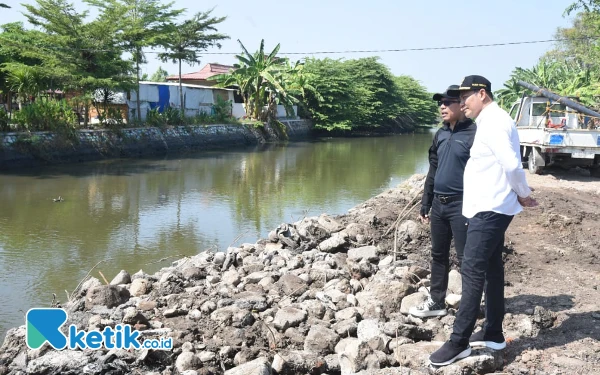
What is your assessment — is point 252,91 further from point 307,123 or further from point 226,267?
point 226,267

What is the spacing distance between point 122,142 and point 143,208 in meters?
11.7

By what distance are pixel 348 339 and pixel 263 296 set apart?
119 cm

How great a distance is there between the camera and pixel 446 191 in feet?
13.1

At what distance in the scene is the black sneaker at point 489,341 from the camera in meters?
3.64

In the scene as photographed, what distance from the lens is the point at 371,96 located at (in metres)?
48.2

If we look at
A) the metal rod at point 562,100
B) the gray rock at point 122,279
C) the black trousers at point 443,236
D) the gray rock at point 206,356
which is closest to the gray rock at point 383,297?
the black trousers at point 443,236

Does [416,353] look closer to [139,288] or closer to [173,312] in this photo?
[173,312]

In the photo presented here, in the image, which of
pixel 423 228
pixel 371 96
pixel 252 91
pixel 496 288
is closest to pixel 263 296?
pixel 496 288

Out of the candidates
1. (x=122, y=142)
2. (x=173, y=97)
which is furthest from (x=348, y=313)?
(x=173, y=97)

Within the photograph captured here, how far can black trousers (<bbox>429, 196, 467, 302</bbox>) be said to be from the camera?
3.93 metres

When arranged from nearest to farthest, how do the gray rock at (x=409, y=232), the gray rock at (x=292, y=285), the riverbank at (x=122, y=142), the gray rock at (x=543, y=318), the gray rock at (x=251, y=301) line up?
the gray rock at (x=543, y=318) → the gray rock at (x=251, y=301) → the gray rock at (x=292, y=285) → the gray rock at (x=409, y=232) → the riverbank at (x=122, y=142)

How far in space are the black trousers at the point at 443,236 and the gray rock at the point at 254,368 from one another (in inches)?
56.1

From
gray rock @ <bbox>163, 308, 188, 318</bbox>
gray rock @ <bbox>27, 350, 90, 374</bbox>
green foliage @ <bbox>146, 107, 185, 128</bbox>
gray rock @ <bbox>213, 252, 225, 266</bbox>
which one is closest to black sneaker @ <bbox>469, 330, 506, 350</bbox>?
gray rock @ <bbox>163, 308, 188, 318</bbox>

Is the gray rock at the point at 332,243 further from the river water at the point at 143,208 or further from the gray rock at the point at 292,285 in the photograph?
the river water at the point at 143,208
